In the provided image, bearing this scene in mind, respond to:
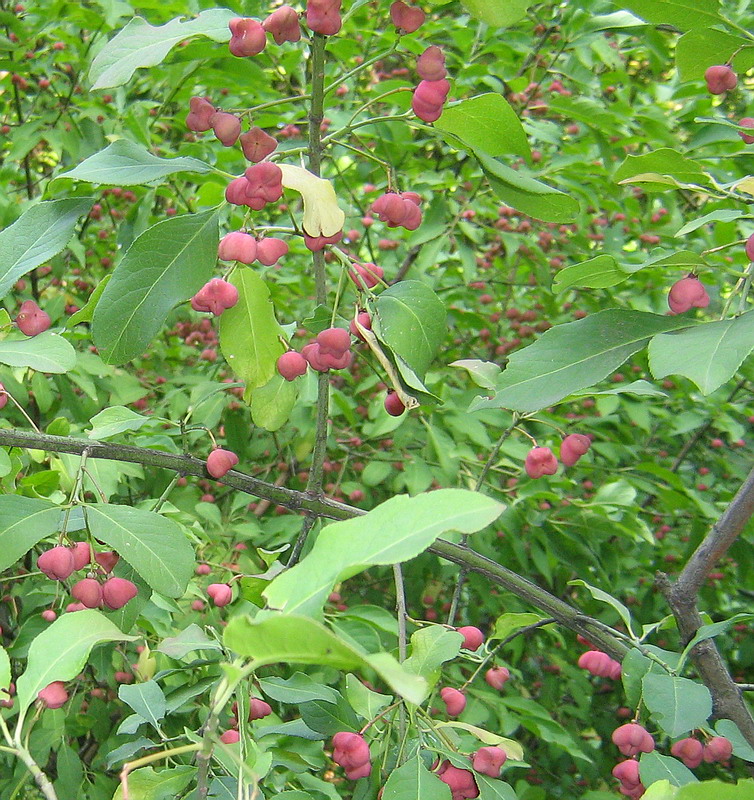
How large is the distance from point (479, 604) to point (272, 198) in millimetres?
1836

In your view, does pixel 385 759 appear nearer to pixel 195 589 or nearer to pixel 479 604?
pixel 195 589

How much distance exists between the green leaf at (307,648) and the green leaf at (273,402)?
64cm

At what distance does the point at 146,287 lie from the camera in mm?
1013

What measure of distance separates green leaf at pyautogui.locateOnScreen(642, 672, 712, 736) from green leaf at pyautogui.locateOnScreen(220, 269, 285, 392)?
59cm

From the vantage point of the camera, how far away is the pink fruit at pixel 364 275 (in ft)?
3.30

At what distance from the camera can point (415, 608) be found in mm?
2572

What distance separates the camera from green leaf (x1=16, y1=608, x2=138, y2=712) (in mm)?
819

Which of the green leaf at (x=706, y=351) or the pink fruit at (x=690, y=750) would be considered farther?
the pink fruit at (x=690, y=750)

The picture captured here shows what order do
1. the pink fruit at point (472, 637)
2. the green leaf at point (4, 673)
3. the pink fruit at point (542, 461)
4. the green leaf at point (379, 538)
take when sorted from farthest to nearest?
the pink fruit at point (542, 461) → the pink fruit at point (472, 637) → the green leaf at point (4, 673) → the green leaf at point (379, 538)

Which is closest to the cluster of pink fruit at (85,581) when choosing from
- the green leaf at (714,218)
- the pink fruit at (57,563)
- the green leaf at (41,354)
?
the pink fruit at (57,563)

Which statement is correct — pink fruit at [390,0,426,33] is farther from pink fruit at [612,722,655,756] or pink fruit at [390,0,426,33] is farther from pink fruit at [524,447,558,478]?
pink fruit at [612,722,655,756]

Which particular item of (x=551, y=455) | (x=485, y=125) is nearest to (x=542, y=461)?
(x=551, y=455)

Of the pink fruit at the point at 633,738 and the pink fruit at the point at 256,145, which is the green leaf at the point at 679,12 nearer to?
the pink fruit at the point at 256,145

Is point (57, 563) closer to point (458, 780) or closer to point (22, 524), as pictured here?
point (22, 524)
